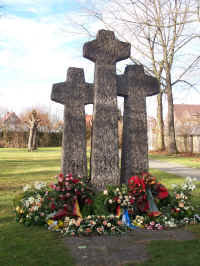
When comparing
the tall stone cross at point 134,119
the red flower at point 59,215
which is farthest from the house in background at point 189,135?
the red flower at point 59,215

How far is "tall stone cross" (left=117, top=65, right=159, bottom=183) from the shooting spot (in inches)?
233

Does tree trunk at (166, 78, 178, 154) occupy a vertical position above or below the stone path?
above

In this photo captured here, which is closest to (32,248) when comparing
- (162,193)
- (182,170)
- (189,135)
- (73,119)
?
(162,193)

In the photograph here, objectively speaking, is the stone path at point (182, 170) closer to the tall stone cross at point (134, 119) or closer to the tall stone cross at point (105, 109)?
the tall stone cross at point (134, 119)

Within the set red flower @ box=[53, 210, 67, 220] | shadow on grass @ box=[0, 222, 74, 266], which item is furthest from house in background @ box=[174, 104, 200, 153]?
shadow on grass @ box=[0, 222, 74, 266]

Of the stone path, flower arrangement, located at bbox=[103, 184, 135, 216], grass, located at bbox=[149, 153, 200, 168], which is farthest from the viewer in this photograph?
grass, located at bbox=[149, 153, 200, 168]

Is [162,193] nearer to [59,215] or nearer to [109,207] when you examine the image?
[109,207]

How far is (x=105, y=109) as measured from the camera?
5.85m

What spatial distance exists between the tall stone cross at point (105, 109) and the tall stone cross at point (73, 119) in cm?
21

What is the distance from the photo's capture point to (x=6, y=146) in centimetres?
4712

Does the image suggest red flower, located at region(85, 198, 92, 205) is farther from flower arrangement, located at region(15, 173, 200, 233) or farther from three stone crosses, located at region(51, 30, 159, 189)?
three stone crosses, located at region(51, 30, 159, 189)

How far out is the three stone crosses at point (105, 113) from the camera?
5703mm

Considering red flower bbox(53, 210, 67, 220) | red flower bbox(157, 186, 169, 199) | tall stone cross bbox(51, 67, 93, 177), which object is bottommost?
red flower bbox(53, 210, 67, 220)

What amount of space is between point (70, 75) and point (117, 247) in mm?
3326
